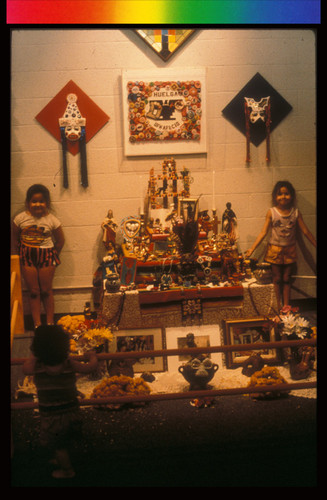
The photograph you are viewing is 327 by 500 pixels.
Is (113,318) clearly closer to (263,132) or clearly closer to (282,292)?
(282,292)

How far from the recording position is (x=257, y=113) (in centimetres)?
361

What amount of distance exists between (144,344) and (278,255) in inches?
47.8

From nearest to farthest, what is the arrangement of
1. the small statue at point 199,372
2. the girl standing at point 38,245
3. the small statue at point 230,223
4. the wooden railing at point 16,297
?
1. the wooden railing at point 16,297
2. the small statue at point 199,372
3. the girl standing at point 38,245
4. the small statue at point 230,223

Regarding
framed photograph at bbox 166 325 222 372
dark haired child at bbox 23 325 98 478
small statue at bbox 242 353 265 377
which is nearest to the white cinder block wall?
small statue at bbox 242 353 265 377

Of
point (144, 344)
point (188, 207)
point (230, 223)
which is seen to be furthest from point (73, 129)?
point (144, 344)

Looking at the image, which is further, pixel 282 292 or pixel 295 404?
pixel 282 292

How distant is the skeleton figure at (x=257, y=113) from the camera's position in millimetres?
3549

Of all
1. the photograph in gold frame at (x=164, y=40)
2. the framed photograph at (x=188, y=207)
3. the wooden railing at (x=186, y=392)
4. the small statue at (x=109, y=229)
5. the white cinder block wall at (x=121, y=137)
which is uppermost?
the photograph in gold frame at (x=164, y=40)

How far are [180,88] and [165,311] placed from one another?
1648 millimetres

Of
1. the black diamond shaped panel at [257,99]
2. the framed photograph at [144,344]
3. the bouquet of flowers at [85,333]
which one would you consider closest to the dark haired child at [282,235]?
the black diamond shaped panel at [257,99]

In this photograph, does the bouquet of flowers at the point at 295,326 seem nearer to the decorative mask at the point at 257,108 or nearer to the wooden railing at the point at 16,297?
the decorative mask at the point at 257,108

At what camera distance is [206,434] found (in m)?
2.81

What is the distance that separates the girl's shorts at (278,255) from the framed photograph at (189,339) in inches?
26.0

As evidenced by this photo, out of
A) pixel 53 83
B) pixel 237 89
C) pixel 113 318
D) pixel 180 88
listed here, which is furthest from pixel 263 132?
pixel 113 318
